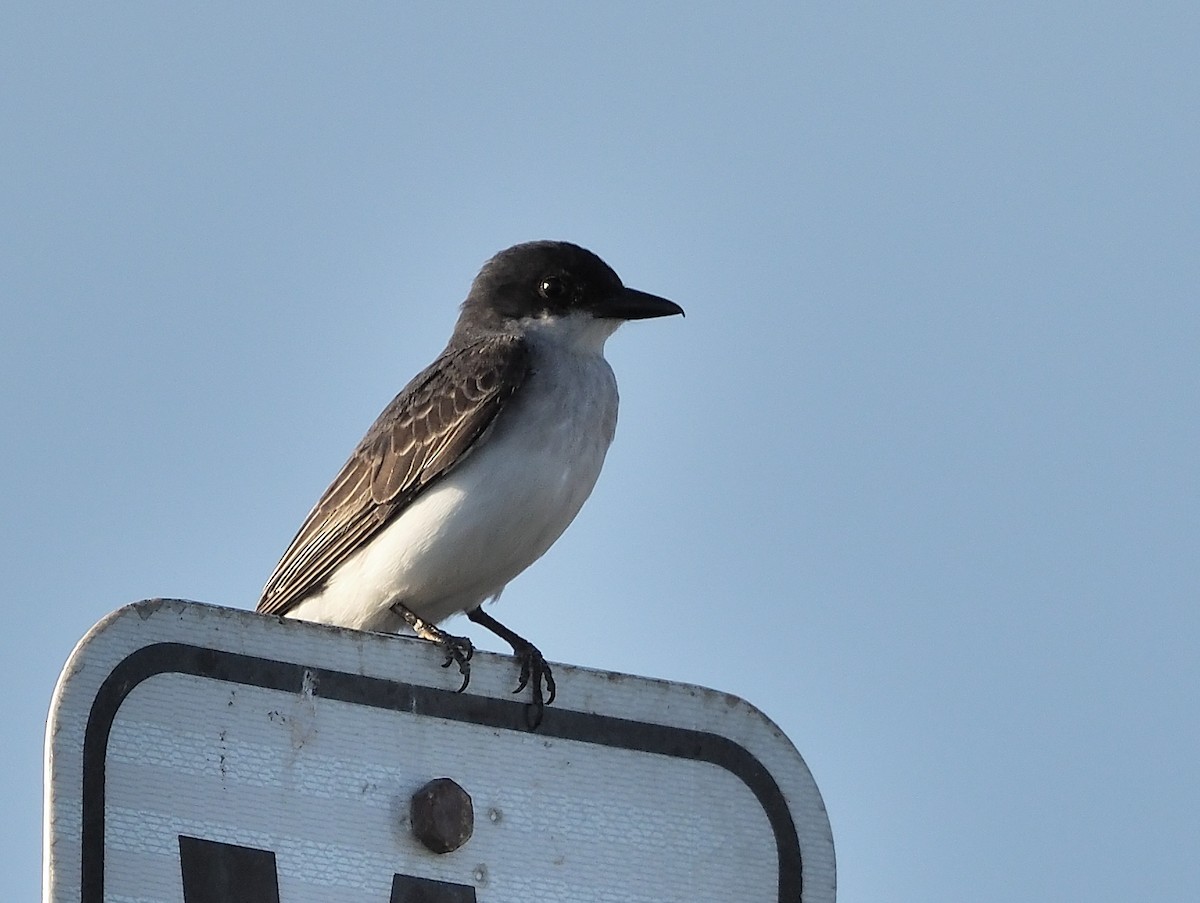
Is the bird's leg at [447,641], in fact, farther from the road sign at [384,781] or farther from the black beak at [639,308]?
the black beak at [639,308]

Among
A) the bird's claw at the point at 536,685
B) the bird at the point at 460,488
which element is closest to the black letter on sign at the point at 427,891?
the bird's claw at the point at 536,685

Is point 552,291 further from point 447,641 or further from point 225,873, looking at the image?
point 225,873

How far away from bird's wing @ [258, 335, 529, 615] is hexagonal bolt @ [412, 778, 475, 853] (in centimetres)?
290

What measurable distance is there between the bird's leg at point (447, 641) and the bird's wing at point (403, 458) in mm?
382

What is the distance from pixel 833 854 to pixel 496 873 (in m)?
0.64

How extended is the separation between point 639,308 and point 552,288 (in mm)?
385

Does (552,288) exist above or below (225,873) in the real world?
above

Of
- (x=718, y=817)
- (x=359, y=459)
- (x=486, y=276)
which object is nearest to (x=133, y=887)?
(x=718, y=817)

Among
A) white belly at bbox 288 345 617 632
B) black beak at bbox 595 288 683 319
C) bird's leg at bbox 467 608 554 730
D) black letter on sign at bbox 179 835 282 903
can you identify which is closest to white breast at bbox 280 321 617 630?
white belly at bbox 288 345 617 632

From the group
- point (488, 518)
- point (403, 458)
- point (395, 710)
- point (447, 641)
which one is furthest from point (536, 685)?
point (403, 458)

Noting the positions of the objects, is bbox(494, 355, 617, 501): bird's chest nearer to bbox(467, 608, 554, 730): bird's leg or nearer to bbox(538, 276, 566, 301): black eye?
bbox(538, 276, 566, 301): black eye

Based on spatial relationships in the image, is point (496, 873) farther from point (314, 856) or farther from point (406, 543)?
point (406, 543)

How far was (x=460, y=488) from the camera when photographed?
5.76 metres

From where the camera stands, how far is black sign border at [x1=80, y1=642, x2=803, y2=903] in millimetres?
2633
